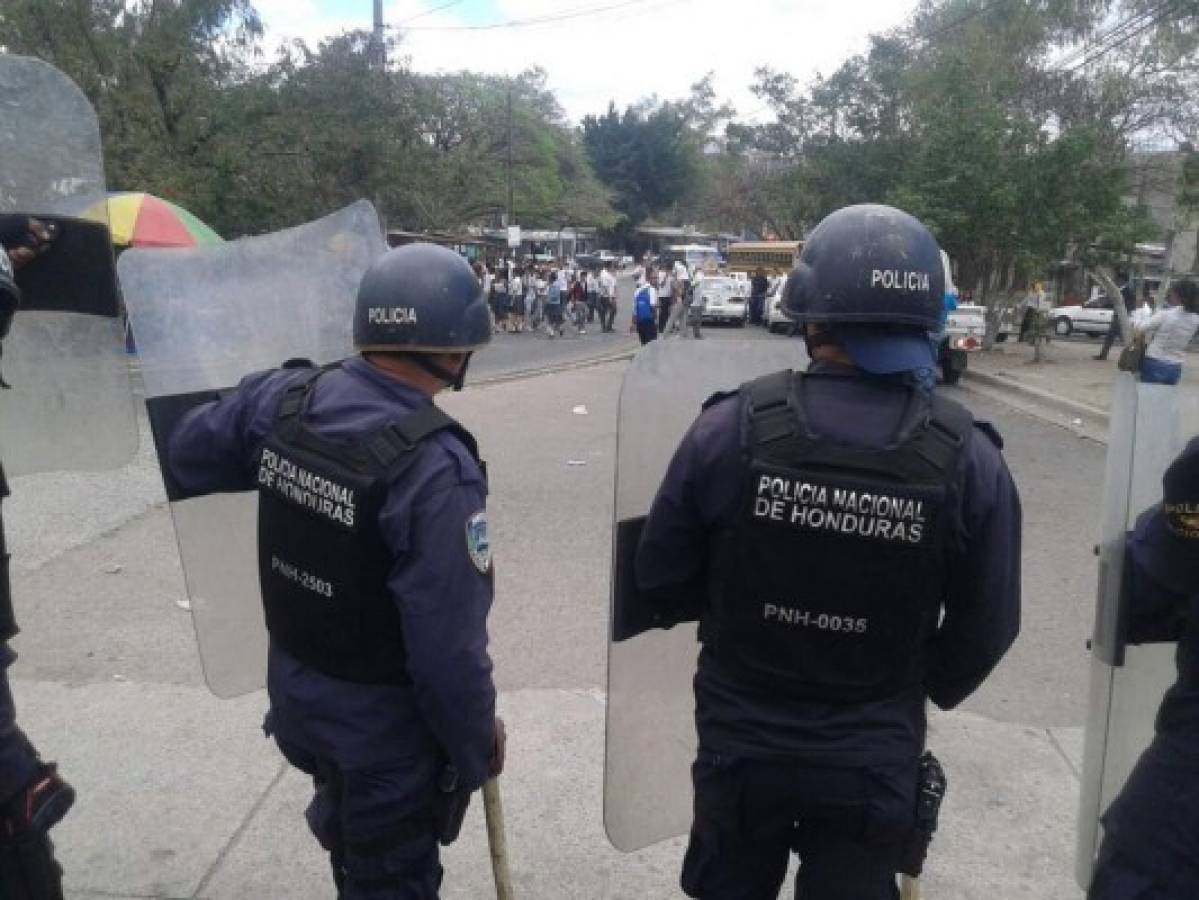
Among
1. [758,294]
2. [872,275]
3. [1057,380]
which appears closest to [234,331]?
[872,275]

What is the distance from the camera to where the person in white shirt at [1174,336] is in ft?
31.7

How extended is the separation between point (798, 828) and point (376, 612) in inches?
34.9

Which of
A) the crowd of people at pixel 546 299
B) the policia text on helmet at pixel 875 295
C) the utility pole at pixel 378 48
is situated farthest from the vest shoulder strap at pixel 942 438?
the crowd of people at pixel 546 299

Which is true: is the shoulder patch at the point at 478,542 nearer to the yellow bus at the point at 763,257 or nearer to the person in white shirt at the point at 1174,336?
the person in white shirt at the point at 1174,336

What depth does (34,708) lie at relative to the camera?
382 centimetres

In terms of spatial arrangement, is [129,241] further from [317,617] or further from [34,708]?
[317,617]

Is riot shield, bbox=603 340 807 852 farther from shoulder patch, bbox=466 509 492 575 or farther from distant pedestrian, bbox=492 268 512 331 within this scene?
distant pedestrian, bbox=492 268 512 331

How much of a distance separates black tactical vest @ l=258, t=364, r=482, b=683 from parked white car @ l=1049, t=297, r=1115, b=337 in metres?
28.3

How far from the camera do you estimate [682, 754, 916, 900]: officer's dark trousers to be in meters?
1.78

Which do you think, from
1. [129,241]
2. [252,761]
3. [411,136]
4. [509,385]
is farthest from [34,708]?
[411,136]

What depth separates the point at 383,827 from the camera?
198 cm

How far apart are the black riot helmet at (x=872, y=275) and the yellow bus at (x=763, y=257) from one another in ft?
102

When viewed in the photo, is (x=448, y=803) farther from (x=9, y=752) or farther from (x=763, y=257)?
(x=763, y=257)

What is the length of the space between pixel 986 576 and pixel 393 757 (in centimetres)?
117
